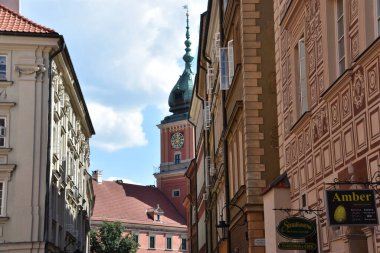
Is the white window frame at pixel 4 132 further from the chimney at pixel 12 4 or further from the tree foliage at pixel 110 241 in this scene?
the tree foliage at pixel 110 241

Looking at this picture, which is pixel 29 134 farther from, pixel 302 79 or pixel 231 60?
pixel 302 79

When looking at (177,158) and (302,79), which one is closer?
(302,79)

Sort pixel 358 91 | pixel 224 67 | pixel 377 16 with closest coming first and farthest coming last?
pixel 377 16 → pixel 358 91 → pixel 224 67

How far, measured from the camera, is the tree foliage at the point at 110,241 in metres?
71.1

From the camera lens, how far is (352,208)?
8.60 meters

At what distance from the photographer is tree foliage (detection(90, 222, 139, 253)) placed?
2800 inches

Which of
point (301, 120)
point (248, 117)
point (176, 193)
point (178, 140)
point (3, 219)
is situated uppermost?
point (178, 140)

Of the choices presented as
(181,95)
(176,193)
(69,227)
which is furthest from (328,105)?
(181,95)

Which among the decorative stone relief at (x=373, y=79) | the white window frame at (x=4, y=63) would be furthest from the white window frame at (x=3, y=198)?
the decorative stone relief at (x=373, y=79)

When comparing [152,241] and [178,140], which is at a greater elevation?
[178,140]

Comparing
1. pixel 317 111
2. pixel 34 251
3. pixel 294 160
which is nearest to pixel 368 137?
pixel 317 111

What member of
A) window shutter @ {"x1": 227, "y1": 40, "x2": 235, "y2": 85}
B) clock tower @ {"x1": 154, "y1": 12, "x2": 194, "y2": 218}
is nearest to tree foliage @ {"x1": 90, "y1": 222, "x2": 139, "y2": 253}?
clock tower @ {"x1": 154, "y1": 12, "x2": 194, "y2": 218}

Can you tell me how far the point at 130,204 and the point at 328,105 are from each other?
84.3 metres

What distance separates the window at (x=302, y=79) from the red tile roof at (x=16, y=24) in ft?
57.9
